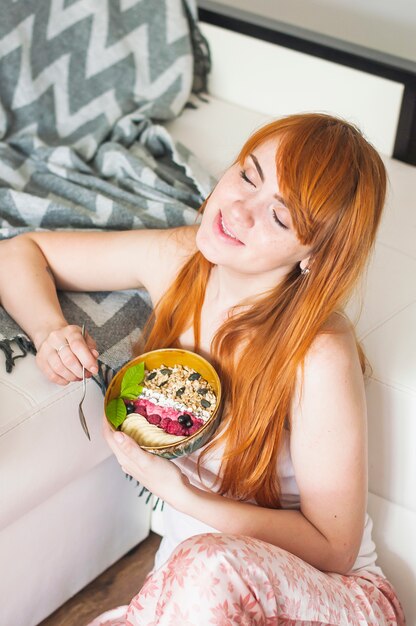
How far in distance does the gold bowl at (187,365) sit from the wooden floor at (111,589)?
52cm

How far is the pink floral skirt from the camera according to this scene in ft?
3.68

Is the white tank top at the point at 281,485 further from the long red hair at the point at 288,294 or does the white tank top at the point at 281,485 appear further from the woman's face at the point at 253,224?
the woman's face at the point at 253,224

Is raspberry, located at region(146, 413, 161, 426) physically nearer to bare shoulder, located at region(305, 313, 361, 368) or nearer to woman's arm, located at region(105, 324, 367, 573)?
woman's arm, located at region(105, 324, 367, 573)

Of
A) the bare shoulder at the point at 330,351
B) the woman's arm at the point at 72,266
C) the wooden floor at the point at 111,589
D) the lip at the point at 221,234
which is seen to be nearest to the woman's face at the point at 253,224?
the lip at the point at 221,234

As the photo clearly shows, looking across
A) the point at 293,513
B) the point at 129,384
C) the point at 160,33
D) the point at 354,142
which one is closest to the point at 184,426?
the point at 129,384

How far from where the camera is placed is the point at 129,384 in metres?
1.30

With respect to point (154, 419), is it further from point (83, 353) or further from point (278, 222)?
point (278, 222)

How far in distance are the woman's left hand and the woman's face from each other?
0.94 ft

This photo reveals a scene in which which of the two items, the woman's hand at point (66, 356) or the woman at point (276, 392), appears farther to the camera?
the woman's hand at point (66, 356)

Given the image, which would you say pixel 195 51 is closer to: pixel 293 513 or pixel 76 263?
pixel 76 263

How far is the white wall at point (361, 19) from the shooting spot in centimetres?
227

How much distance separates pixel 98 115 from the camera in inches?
81.2

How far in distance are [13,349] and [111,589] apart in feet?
1.81

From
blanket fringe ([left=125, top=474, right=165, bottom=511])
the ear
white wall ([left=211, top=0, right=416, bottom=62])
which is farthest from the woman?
white wall ([left=211, top=0, right=416, bottom=62])
